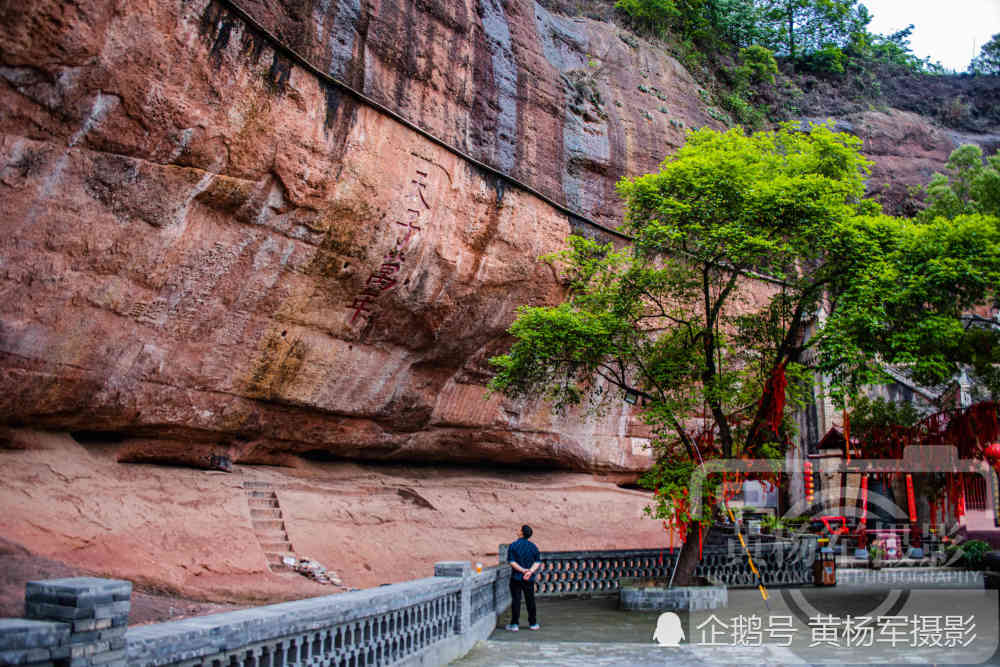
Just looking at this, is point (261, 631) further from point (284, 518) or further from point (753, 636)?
point (284, 518)

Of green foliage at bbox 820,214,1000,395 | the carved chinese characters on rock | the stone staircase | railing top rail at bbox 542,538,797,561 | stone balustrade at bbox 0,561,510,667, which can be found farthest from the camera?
the carved chinese characters on rock

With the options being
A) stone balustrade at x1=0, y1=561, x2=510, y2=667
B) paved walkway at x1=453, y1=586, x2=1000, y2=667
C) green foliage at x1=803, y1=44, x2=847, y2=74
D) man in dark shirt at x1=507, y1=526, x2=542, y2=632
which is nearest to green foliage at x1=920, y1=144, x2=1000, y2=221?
green foliage at x1=803, y1=44, x2=847, y2=74

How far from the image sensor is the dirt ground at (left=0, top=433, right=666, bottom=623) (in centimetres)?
981

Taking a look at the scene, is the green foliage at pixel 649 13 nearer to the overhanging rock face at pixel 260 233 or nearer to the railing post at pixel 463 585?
the overhanging rock face at pixel 260 233

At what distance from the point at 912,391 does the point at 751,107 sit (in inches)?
428

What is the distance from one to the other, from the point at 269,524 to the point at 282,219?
538 centimetres

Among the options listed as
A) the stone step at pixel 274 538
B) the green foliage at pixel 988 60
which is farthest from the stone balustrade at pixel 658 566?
the green foliage at pixel 988 60

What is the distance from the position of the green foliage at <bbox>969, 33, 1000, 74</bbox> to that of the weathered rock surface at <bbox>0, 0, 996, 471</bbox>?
27.3 m

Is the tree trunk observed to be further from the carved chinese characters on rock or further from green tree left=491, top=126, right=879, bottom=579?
the carved chinese characters on rock

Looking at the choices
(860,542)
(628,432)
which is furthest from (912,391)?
(628,432)

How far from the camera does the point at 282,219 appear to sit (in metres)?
11.9

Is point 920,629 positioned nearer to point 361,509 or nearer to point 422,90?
point 361,509

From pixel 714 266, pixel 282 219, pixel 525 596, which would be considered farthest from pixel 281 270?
pixel 714 266
